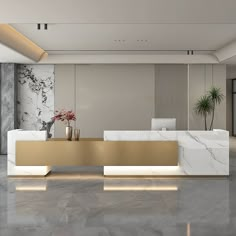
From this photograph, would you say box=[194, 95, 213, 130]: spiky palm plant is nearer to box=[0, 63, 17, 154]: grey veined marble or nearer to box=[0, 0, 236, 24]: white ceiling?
box=[0, 63, 17, 154]: grey veined marble

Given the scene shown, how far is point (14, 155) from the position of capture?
319 inches

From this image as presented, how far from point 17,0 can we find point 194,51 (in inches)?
265

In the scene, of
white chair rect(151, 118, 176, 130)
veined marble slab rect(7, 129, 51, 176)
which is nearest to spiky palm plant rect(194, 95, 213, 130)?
white chair rect(151, 118, 176, 130)

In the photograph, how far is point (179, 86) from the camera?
464 inches

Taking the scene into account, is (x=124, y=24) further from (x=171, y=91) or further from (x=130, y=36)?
(x=171, y=91)

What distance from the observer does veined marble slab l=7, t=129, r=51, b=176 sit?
26.5 ft

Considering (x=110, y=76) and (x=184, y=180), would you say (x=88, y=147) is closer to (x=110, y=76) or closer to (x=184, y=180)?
(x=184, y=180)

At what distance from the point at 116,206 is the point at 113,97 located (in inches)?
259

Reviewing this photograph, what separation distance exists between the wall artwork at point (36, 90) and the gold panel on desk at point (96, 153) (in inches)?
154

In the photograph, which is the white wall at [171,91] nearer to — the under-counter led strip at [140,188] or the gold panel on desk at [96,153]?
the gold panel on desk at [96,153]

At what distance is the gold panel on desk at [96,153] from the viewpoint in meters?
7.90

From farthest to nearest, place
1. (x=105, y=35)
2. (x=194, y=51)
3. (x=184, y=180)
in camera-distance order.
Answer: (x=194, y=51) → (x=105, y=35) → (x=184, y=180)

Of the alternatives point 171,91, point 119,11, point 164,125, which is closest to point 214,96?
point 171,91

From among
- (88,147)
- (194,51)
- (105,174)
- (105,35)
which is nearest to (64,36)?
(105,35)
